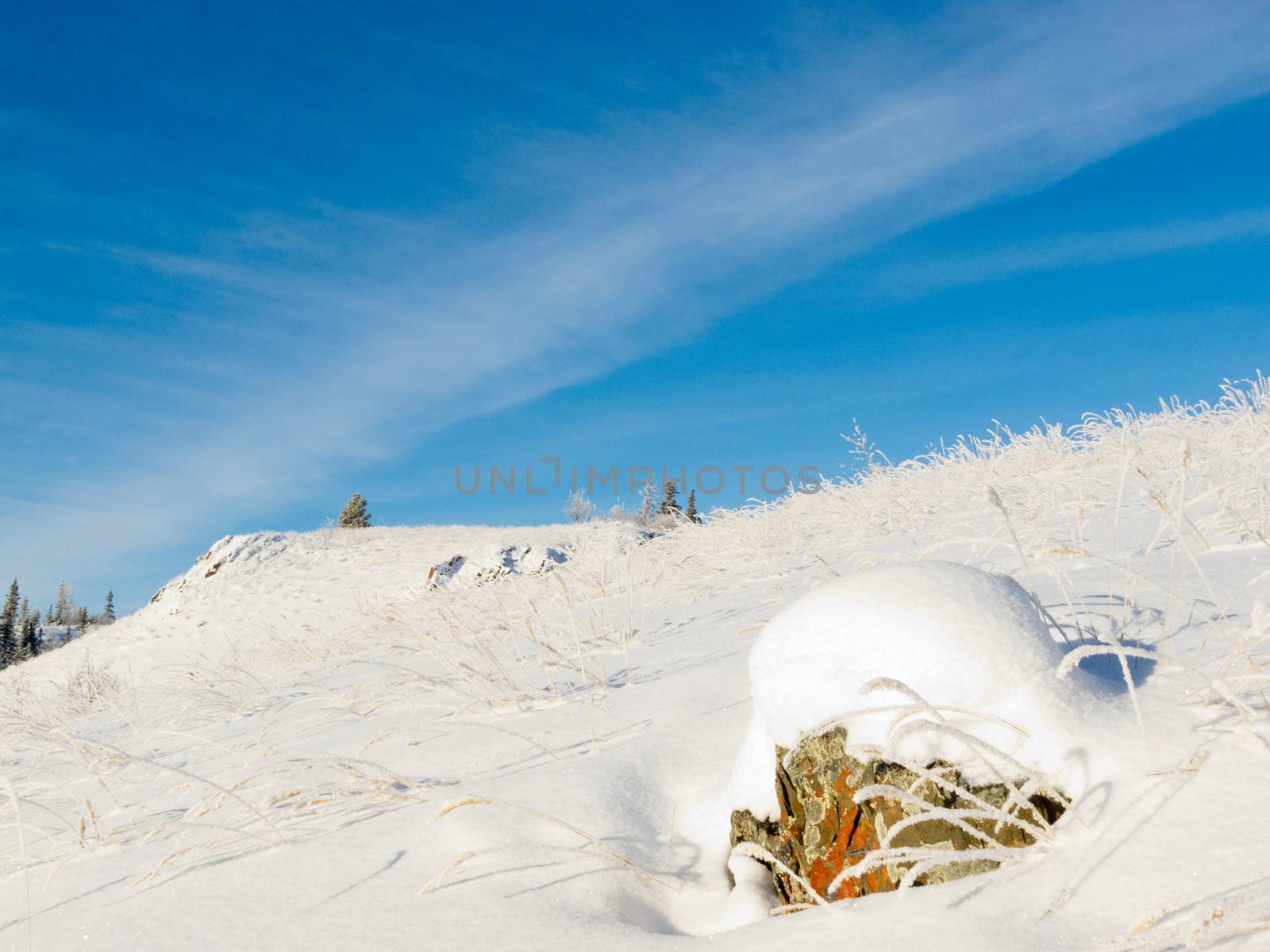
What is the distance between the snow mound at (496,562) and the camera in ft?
53.8

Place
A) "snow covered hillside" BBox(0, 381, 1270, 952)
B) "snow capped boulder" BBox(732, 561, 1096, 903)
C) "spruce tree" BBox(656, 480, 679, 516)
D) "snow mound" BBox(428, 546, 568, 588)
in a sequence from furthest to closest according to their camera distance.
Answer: "spruce tree" BBox(656, 480, 679, 516), "snow mound" BBox(428, 546, 568, 588), "snow capped boulder" BBox(732, 561, 1096, 903), "snow covered hillside" BBox(0, 381, 1270, 952)

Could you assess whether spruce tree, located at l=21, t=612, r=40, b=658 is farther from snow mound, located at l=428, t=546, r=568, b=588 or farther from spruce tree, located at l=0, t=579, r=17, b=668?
snow mound, located at l=428, t=546, r=568, b=588

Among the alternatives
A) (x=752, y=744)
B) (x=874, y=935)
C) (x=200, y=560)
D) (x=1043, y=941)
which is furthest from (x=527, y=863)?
(x=200, y=560)

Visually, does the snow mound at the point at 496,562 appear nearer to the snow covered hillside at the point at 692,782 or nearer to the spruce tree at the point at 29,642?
the snow covered hillside at the point at 692,782

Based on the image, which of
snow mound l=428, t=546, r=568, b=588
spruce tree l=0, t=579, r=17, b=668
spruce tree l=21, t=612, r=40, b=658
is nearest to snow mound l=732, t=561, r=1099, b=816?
snow mound l=428, t=546, r=568, b=588

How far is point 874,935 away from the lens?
1425 mm

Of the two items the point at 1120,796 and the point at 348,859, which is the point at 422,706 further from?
the point at 1120,796

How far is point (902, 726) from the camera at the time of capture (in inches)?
70.1

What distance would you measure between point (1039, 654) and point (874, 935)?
29.8 inches

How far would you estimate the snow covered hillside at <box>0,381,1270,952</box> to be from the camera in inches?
58.3

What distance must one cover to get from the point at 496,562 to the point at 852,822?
614 inches

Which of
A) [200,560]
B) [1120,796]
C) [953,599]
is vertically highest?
[200,560]

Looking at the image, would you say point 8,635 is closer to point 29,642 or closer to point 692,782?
point 29,642

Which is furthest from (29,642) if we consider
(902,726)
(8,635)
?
(902,726)
